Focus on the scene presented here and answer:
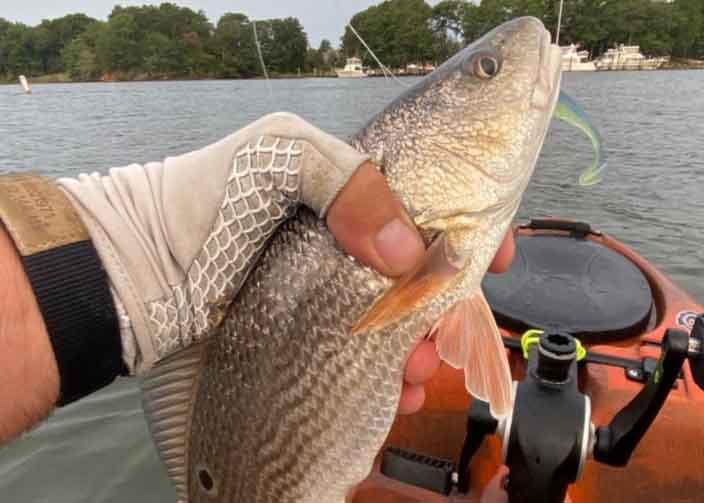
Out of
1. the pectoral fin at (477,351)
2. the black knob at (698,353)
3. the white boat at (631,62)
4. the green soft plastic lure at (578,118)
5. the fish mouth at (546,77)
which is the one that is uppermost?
the fish mouth at (546,77)

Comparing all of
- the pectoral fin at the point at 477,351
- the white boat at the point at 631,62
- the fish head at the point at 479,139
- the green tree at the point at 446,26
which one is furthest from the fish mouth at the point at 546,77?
the white boat at the point at 631,62

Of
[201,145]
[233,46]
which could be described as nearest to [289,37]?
[201,145]

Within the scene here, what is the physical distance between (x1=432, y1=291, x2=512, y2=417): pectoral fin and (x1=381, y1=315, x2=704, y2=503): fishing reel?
376 mm

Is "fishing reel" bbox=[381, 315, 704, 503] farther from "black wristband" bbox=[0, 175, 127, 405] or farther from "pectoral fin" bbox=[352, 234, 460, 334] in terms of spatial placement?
"black wristband" bbox=[0, 175, 127, 405]

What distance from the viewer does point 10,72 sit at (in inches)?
2712

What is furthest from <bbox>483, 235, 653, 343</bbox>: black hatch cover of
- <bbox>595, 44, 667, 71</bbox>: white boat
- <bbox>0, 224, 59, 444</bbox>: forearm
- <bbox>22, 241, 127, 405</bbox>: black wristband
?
<bbox>595, 44, 667, 71</bbox>: white boat

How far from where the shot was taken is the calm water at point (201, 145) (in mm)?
4016

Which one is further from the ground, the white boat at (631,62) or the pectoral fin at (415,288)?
the pectoral fin at (415,288)

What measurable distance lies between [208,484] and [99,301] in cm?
66

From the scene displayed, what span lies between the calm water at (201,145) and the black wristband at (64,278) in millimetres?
2625

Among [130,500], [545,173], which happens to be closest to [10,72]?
[545,173]

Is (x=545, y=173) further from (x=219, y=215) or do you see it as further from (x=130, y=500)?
(x=219, y=215)

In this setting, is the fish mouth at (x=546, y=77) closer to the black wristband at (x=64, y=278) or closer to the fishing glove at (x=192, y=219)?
the fishing glove at (x=192, y=219)

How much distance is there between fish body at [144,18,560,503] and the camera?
1.59 metres
